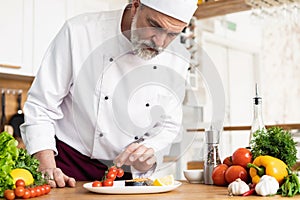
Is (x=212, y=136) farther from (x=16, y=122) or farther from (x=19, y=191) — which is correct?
(x=16, y=122)

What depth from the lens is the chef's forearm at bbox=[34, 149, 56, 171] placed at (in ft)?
4.65

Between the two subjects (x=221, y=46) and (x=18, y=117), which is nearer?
(x=18, y=117)

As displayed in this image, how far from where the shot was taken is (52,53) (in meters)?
1.64

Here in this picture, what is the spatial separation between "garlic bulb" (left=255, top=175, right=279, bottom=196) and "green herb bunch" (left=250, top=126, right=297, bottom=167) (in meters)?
0.14

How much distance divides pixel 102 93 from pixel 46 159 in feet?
1.10

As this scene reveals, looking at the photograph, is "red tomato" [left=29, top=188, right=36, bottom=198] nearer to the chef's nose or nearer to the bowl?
the bowl

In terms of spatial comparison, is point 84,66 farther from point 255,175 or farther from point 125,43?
point 255,175

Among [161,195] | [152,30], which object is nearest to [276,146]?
[161,195]

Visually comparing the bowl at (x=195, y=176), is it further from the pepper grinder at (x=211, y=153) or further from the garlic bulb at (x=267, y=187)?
the garlic bulb at (x=267, y=187)

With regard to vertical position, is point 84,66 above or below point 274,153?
above

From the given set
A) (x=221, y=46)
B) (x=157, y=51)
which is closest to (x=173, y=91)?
(x=157, y=51)

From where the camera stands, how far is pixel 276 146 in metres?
1.23

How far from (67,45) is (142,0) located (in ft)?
1.02

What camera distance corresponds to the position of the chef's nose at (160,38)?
1486 millimetres
